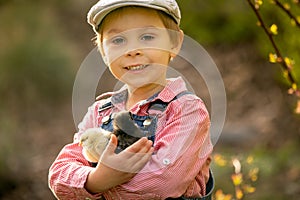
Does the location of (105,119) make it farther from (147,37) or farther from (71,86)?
(71,86)

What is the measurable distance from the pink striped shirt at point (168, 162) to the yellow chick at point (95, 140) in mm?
77

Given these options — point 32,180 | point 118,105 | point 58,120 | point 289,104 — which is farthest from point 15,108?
point 118,105

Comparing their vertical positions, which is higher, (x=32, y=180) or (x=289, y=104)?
(x=32, y=180)

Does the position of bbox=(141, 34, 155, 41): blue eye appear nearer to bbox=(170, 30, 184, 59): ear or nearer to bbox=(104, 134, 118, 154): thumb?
bbox=(170, 30, 184, 59): ear

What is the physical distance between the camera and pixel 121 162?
2.37 m

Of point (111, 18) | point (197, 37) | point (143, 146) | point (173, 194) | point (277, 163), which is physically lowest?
point (197, 37)

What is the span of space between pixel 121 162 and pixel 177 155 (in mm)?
169

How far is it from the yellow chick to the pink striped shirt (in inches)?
3.1

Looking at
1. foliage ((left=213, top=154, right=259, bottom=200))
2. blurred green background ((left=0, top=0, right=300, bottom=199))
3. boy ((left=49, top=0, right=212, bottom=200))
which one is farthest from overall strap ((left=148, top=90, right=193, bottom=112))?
blurred green background ((left=0, top=0, right=300, bottom=199))

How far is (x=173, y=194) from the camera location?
244cm

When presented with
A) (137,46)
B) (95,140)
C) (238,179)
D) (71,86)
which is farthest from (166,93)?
(71,86)

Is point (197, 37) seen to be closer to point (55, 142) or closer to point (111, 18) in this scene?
point (55, 142)

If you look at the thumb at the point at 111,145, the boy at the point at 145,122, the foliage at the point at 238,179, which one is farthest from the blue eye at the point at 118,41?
the foliage at the point at 238,179

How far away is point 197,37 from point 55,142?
2892mm
